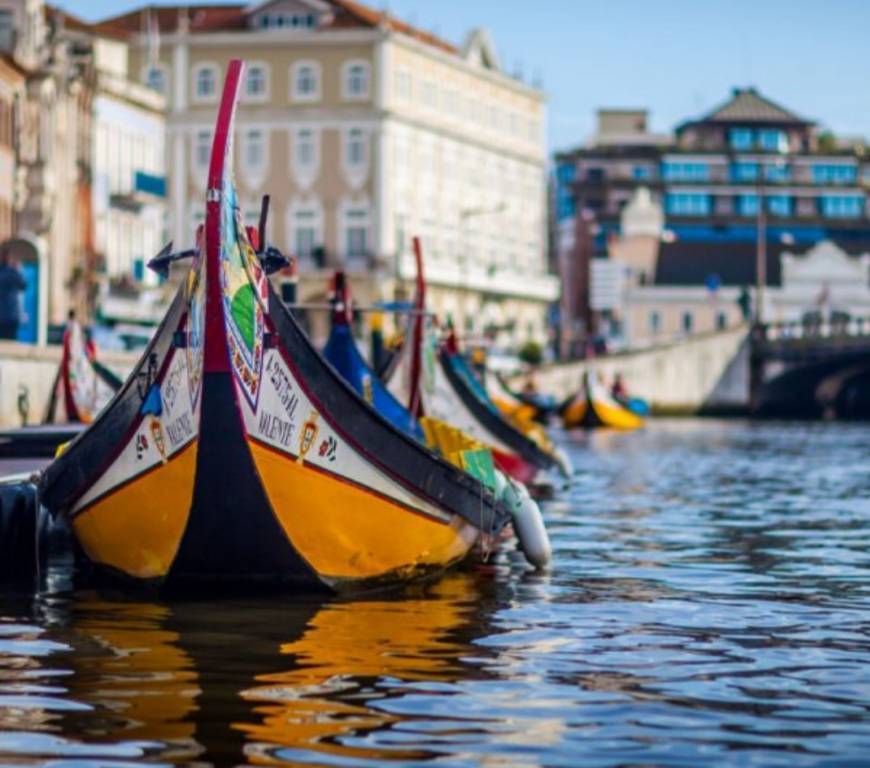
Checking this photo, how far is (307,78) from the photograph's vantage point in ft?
436

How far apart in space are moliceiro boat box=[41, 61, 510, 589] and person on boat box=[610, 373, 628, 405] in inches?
3213

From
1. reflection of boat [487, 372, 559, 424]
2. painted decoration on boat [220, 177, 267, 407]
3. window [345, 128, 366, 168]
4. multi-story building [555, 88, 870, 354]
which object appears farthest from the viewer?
multi-story building [555, 88, 870, 354]

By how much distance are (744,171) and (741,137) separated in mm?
5623

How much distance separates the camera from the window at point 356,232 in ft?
431

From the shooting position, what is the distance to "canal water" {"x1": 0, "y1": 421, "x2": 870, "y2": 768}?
14.7 m

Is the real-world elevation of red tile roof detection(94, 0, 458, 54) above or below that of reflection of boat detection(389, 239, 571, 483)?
above

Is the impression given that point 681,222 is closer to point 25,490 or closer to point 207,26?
point 207,26

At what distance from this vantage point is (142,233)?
341 feet

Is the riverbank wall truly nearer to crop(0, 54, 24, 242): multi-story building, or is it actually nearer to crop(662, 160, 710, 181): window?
crop(0, 54, 24, 242): multi-story building

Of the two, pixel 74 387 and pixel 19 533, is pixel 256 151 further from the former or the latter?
pixel 19 533

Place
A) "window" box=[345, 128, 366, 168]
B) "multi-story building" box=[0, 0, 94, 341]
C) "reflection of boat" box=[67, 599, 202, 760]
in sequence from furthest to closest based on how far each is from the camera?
"window" box=[345, 128, 366, 168]
"multi-story building" box=[0, 0, 94, 341]
"reflection of boat" box=[67, 599, 202, 760]

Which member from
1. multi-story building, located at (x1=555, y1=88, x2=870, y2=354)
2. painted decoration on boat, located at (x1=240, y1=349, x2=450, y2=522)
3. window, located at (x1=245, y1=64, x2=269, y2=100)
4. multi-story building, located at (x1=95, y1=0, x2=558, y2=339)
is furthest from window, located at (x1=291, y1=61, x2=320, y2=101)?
painted decoration on boat, located at (x1=240, y1=349, x2=450, y2=522)

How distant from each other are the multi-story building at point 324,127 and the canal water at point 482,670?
4074 inches

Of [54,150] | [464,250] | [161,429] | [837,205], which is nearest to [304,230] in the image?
[464,250]
